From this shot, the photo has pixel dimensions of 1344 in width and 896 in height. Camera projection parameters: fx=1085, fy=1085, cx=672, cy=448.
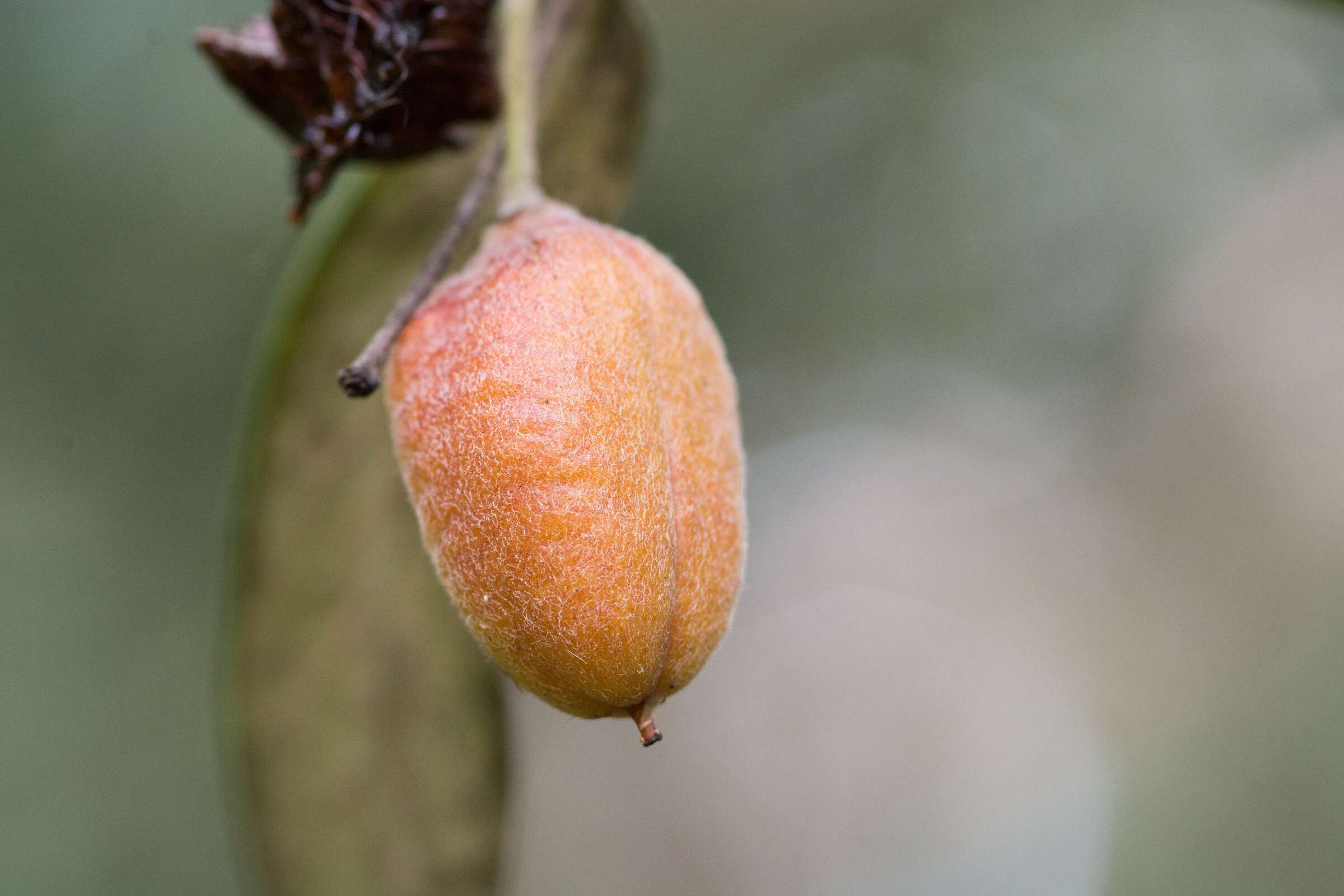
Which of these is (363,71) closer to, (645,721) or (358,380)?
(358,380)

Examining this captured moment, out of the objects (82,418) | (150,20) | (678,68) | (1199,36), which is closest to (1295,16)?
(1199,36)

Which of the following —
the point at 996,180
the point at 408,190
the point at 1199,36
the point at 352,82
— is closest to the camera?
the point at 352,82

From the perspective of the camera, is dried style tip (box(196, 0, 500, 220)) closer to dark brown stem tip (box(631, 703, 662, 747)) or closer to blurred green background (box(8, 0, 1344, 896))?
dark brown stem tip (box(631, 703, 662, 747))

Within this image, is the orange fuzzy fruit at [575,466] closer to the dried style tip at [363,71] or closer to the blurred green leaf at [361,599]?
the dried style tip at [363,71]

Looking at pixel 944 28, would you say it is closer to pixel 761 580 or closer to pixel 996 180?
pixel 996 180

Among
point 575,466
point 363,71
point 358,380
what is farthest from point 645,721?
point 363,71

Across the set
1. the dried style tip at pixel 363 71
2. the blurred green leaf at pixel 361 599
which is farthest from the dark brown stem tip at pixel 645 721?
the dried style tip at pixel 363 71
